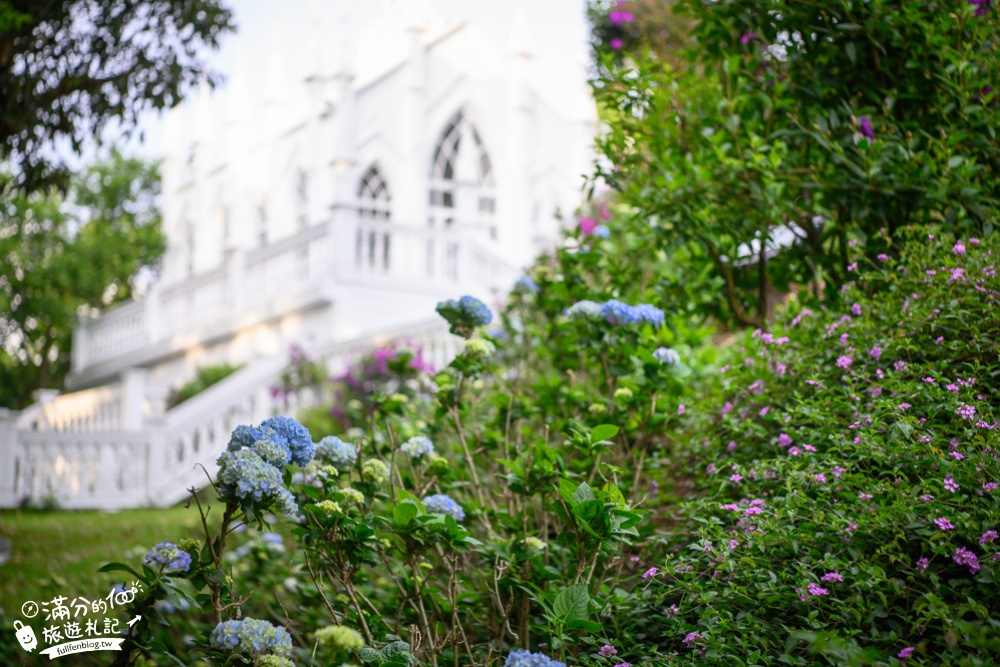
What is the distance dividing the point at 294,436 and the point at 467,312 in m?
1.05

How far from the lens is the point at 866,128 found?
136 inches

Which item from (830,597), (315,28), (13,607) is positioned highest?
(315,28)

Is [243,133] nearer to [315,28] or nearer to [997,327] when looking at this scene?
[315,28]

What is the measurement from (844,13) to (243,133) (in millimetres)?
21357

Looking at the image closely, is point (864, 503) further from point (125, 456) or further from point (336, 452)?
point (125, 456)

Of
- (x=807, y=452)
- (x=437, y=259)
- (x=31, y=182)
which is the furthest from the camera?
(x=437, y=259)

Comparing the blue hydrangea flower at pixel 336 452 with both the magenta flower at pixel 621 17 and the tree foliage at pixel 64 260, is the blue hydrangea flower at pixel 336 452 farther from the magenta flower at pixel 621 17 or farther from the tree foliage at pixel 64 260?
the tree foliage at pixel 64 260

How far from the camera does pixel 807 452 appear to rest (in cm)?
247

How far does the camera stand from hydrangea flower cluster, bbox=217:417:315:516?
70.1 inches

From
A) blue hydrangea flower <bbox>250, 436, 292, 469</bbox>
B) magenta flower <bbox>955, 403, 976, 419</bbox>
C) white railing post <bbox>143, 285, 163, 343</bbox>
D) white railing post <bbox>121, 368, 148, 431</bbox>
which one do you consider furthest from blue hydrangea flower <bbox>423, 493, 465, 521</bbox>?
white railing post <bbox>143, 285, 163, 343</bbox>

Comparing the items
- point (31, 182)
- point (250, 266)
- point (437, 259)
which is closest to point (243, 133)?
point (250, 266)

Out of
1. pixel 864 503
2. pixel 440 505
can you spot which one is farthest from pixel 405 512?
pixel 864 503

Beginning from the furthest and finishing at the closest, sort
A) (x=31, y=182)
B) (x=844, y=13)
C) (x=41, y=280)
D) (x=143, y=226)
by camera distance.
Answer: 1. (x=143, y=226)
2. (x=41, y=280)
3. (x=31, y=182)
4. (x=844, y=13)

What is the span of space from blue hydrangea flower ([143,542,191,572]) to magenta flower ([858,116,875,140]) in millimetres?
2785
